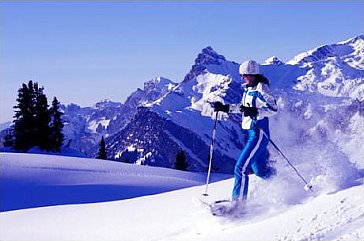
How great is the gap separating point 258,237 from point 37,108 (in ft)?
128

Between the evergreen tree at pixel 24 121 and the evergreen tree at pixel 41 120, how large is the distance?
354 millimetres

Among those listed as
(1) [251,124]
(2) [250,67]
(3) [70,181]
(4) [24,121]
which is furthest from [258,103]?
(4) [24,121]

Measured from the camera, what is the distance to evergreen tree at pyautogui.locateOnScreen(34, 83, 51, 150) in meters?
44.4

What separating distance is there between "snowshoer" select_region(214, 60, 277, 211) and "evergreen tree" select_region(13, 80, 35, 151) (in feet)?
121

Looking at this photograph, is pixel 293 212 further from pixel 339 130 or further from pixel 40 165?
pixel 40 165

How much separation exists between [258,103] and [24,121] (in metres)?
37.4

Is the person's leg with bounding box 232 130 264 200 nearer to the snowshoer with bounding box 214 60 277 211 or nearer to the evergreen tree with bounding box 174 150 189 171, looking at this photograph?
the snowshoer with bounding box 214 60 277 211

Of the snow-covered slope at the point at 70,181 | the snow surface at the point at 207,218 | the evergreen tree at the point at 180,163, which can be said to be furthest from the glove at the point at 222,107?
the evergreen tree at the point at 180,163

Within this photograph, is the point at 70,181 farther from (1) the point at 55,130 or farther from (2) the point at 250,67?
(1) the point at 55,130

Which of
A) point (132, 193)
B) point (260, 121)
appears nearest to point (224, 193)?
point (260, 121)

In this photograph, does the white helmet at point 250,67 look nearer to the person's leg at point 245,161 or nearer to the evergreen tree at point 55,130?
the person's leg at point 245,161

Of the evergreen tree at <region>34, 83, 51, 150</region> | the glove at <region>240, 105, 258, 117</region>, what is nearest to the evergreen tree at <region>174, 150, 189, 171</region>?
the evergreen tree at <region>34, 83, 51, 150</region>

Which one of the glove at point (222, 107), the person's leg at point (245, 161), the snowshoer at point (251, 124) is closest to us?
the snowshoer at point (251, 124)

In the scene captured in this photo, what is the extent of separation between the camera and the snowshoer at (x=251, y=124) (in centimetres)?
911
